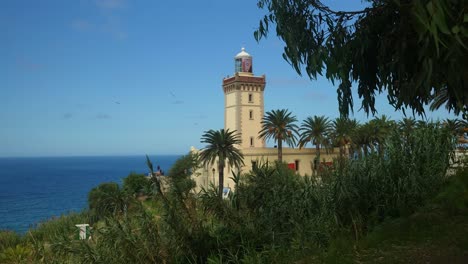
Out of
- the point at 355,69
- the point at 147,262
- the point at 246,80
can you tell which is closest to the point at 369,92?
the point at 355,69

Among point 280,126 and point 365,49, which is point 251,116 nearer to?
point 280,126

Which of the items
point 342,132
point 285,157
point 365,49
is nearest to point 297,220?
point 365,49

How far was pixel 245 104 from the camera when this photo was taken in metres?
55.7

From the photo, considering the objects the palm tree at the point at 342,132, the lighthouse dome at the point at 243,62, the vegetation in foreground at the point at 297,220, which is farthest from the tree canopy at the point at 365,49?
the lighthouse dome at the point at 243,62

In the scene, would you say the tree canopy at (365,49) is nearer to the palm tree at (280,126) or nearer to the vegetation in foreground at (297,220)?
the vegetation in foreground at (297,220)

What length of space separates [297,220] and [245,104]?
46.1 meters

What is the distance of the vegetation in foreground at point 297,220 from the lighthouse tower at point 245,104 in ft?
138

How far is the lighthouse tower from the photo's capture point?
55.0 metres

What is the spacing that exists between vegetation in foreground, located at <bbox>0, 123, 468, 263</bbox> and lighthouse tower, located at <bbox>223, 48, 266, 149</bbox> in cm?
4220

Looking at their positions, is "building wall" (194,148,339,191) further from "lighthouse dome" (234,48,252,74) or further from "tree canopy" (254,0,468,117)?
"tree canopy" (254,0,468,117)

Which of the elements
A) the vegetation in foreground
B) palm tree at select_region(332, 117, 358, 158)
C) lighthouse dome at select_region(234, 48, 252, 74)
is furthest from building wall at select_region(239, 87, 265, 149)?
the vegetation in foreground

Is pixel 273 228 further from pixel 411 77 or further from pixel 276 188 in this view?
pixel 411 77

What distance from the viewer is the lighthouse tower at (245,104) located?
180 ft

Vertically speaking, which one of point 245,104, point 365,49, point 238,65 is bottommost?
point 365,49
